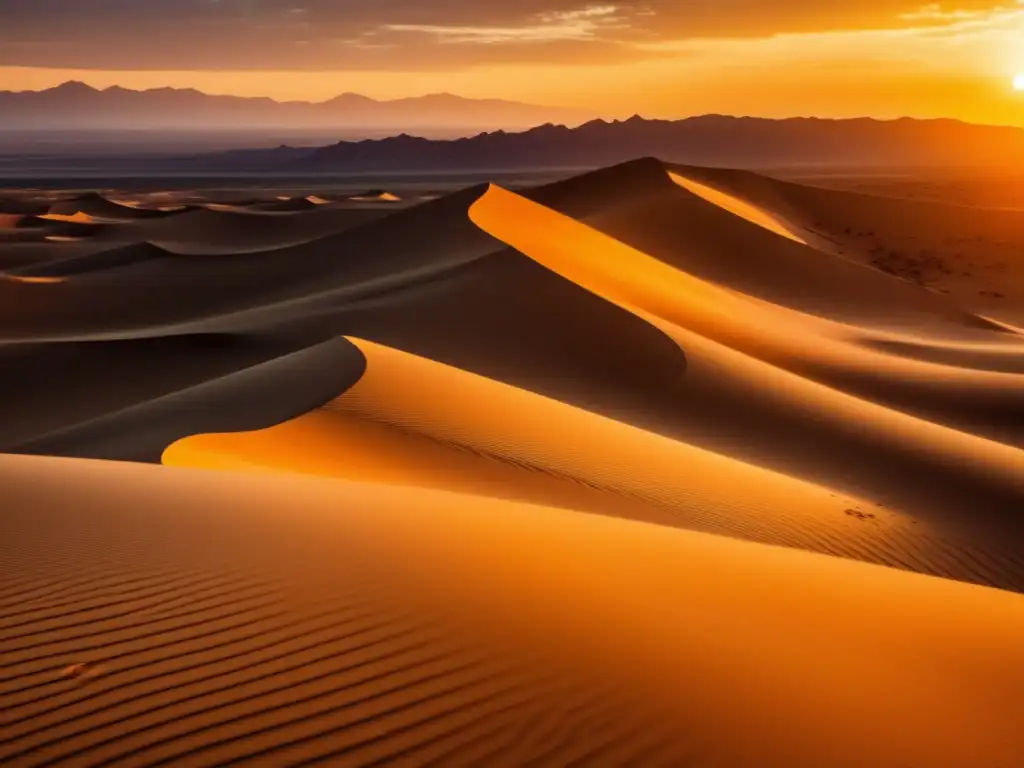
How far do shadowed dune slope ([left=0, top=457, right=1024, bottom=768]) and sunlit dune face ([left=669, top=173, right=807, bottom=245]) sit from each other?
107ft

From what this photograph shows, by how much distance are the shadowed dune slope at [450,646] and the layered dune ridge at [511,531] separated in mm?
18

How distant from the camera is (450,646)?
13.1 ft

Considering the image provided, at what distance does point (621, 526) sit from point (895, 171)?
136454 mm

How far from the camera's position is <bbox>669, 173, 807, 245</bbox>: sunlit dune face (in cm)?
3831

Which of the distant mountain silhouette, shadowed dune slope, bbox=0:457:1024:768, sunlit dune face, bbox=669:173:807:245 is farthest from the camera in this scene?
the distant mountain silhouette

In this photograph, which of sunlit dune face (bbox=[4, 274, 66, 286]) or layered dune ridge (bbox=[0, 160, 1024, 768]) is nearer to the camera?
layered dune ridge (bbox=[0, 160, 1024, 768])

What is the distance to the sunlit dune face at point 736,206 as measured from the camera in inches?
1508

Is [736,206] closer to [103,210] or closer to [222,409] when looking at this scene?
[222,409]

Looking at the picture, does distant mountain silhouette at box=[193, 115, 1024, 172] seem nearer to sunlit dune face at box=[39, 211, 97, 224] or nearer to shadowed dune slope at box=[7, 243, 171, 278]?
sunlit dune face at box=[39, 211, 97, 224]

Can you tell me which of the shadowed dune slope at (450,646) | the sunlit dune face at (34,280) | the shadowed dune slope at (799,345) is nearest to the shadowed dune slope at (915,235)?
the shadowed dune slope at (799,345)

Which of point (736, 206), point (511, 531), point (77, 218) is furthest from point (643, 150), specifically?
point (511, 531)

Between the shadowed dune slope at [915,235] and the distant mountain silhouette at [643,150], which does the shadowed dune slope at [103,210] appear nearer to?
the shadowed dune slope at [915,235]

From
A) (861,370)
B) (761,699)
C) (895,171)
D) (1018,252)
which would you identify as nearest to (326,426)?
(761,699)

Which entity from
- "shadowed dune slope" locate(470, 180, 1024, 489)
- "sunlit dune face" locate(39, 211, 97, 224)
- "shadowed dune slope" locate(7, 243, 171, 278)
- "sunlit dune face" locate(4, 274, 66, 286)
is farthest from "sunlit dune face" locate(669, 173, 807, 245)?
"sunlit dune face" locate(39, 211, 97, 224)
